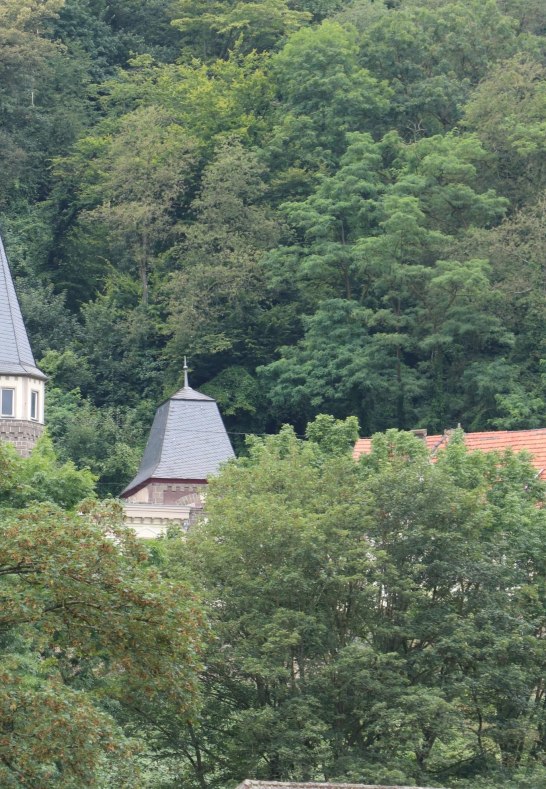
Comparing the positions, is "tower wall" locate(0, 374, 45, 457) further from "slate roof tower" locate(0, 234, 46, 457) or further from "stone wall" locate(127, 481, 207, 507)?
"stone wall" locate(127, 481, 207, 507)

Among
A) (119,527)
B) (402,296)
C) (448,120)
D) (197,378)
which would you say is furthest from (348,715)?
(448,120)

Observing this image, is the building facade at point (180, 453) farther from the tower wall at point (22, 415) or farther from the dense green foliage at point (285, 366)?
the tower wall at point (22, 415)

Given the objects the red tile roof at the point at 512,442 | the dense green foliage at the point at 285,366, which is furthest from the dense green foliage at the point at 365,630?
the red tile roof at the point at 512,442

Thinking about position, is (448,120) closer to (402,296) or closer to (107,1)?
(402,296)

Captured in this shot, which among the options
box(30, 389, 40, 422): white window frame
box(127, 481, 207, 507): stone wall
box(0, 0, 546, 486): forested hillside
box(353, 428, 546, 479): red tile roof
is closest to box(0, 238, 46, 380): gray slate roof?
box(30, 389, 40, 422): white window frame

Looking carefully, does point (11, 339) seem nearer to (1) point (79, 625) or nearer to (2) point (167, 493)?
(2) point (167, 493)

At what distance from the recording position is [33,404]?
6469cm

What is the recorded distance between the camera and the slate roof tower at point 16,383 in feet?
208

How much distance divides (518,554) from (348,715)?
4603 millimetres

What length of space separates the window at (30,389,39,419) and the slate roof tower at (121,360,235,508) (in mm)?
3534

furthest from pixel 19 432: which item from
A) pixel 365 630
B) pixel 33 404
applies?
pixel 365 630

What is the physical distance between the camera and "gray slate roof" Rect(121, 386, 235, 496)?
6334 cm

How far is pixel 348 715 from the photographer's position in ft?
115

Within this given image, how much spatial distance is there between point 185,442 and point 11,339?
6.21 m
